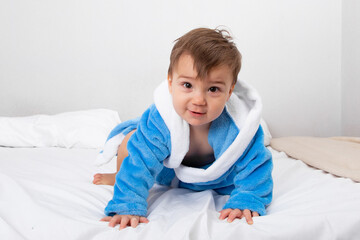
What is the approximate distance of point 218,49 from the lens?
93cm

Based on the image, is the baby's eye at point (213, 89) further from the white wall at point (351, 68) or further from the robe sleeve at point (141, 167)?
the white wall at point (351, 68)

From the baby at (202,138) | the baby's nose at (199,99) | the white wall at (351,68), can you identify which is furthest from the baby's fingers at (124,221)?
the white wall at (351,68)

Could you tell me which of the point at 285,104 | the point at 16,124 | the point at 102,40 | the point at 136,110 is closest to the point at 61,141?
the point at 16,124

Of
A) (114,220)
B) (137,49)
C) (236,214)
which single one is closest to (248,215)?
(236,214)

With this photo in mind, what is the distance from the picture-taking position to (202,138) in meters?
1.12

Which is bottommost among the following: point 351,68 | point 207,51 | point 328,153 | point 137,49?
point 328,153

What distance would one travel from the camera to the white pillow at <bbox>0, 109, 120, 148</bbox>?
2123 millimetres

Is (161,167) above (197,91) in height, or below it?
below

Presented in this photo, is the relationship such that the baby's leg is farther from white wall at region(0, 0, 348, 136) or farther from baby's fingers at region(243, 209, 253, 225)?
white wall at region(0, 0, 348, 136)

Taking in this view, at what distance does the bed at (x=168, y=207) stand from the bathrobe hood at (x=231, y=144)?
82 mm

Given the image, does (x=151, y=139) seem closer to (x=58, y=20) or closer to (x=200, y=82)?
(x=200, y=82)

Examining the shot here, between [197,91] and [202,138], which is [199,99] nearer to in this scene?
[197,91]

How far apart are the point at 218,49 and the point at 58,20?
85.4 inches

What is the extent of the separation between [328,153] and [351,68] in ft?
4.42
